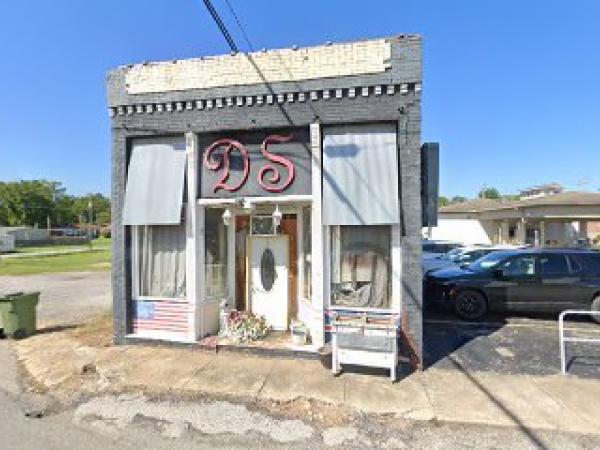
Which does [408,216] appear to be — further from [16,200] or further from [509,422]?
[16,200]

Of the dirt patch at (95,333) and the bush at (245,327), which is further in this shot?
the dirt patch at (95,333)

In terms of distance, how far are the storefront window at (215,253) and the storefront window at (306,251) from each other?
1892mm

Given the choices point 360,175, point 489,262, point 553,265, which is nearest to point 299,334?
point 360,175

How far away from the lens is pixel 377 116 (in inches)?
289

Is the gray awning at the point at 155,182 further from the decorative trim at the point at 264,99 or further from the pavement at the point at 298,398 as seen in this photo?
the pavement at the point at 298,398

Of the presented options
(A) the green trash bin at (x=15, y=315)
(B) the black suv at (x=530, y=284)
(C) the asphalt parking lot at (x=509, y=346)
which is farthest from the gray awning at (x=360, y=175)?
(A) the green trash bin at (x=15, y=315)

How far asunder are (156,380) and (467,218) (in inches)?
1523

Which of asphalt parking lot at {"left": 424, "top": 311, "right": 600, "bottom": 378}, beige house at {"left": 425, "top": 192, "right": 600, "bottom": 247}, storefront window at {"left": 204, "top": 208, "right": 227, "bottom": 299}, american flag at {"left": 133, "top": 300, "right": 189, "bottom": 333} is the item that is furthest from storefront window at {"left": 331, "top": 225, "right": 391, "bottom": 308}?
beige house at {"left": 425, "top": 192, "right": 600, "bottom": 247}

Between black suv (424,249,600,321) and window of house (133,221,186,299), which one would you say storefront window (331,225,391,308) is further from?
black suv (424,249,600,321)

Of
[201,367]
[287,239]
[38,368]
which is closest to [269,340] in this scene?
[201,367]

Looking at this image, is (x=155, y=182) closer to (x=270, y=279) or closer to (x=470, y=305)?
(x=270, y=279)

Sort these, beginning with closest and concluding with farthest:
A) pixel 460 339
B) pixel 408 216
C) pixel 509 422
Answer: pixel 509 422, pixel 408 216, pixel 460 339

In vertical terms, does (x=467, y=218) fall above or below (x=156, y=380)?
above

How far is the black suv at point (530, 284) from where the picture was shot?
33.8 ft
